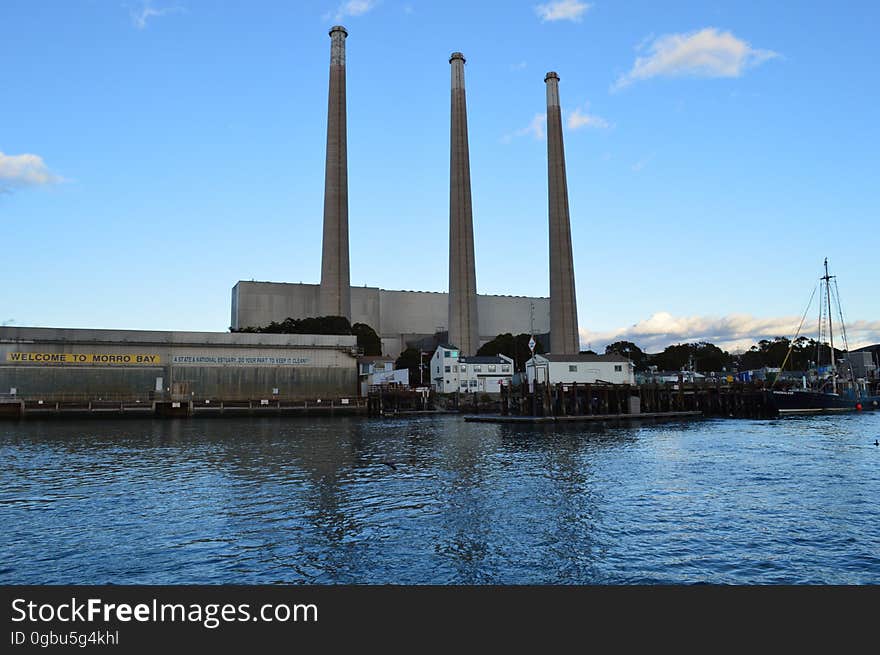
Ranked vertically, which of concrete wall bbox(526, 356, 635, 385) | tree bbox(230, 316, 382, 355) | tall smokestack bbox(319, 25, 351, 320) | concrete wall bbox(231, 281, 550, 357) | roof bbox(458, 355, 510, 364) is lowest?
concrete wall bbox(526, 356, 635, 385)

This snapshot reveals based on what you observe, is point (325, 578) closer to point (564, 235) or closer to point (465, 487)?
point (465, 487)

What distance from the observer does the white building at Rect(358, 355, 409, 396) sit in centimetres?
9406

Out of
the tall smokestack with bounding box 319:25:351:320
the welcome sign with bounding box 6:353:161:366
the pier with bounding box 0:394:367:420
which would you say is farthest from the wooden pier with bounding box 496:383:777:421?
the tall smokestack with bounding box 319:25:351:320

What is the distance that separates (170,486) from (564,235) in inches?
4698

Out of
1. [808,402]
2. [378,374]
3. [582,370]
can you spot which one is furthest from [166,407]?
[808,402]

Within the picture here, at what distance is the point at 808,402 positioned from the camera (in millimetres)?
86250

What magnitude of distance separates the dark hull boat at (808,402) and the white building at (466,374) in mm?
43304

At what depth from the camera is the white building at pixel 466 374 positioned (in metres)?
112

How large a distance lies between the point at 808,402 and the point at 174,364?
84.8 m

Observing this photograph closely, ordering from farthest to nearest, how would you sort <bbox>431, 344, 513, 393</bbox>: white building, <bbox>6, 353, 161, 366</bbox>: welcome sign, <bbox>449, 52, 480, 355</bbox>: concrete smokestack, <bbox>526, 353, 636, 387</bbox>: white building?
<bbox>449, 52, 480, 355</bbox>: concrete smokestack, <bbox>431, 344, 513, 393</bbox>: white building, <bbox>526, 353, 636, 387</bbox>: white building, <bbox>6, 353, 161, 366</bbox>: welcome sign

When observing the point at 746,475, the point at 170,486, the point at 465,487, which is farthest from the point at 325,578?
the point at 746,475

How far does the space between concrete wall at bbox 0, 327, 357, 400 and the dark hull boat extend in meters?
57.3

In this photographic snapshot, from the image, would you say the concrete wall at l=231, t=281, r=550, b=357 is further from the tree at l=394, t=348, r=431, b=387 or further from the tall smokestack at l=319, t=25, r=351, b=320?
the tall smokestack at l=319, t=25, r=351, b=320
